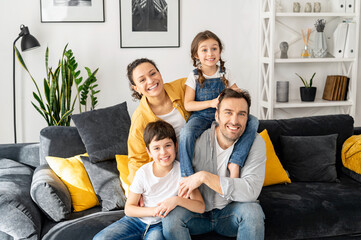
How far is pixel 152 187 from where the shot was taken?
7.81ft

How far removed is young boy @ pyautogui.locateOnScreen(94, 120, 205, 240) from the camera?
230cm

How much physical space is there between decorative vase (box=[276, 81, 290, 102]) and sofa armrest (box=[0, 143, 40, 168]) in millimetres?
2414

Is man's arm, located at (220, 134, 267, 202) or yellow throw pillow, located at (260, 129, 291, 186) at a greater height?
man's arm, located at (220, 134, 267, 202)

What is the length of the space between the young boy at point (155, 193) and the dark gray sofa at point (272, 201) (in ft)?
0.86

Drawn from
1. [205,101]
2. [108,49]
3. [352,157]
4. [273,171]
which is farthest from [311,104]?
[205,101]

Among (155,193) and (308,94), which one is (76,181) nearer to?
(155,193)

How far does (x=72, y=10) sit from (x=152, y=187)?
94.1 inches

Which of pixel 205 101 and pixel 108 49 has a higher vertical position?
pixel 108 49

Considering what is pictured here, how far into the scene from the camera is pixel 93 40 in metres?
4.24

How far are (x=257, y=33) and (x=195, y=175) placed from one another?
2.61 meters

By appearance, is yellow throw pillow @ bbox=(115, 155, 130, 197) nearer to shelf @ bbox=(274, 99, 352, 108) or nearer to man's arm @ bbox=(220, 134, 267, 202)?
man's arm @ bbox=(220, 134, 267, 202)

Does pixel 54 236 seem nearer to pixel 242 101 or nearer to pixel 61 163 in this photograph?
pixel 61 163

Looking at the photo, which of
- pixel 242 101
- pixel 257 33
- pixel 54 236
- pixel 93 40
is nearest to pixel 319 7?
pixel 257 33

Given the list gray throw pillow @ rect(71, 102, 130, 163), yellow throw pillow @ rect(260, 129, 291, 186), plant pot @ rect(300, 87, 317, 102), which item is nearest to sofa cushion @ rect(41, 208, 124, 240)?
gray throw pillow @ rect(71, 102, 130, 163)
